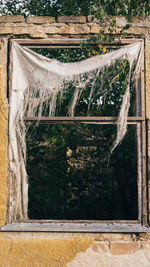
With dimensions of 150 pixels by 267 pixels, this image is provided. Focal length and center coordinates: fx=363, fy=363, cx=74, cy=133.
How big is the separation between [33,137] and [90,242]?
2.92m

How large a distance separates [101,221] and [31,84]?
1.67 m

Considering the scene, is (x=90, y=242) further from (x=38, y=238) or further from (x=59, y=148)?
(x=59, y=148)

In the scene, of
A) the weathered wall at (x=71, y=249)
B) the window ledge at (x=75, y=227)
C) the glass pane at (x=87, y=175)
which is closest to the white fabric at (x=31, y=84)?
the window ledge at (x=75, y=227)

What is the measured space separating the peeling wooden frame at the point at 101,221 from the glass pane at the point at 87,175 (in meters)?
2.40

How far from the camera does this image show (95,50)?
4.02 meters

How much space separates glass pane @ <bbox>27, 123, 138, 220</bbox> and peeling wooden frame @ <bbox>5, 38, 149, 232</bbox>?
2.40 m

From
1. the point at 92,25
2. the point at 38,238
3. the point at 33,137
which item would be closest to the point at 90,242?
the point at 38,238

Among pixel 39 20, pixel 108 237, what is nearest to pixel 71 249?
pixel 108 237

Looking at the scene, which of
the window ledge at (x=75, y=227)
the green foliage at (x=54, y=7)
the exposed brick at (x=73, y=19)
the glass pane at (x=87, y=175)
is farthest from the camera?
the glass pane at (x=87, y=175)

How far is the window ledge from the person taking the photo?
3.68m

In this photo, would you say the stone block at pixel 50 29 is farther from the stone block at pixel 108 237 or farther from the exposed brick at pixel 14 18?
the stone block at pixel 108 237

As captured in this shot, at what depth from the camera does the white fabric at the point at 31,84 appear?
3916 millimetres

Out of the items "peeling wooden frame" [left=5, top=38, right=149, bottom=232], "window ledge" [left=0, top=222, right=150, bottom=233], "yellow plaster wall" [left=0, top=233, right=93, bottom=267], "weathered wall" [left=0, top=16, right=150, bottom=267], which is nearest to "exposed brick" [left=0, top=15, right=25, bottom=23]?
"peeling wooden frame" [left=5, top=38, right=149, bottom=232]

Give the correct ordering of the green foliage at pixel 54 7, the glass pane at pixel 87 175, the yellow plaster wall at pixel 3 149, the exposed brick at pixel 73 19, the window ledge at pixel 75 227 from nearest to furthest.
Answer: the window ledge at pixel 75 227 < the yellow plaster wall at pixel 3 149 < the exposed brick at pixel 73 19 < the green foliage at pixel 54 7 < the glass pane at pixel 87 175
